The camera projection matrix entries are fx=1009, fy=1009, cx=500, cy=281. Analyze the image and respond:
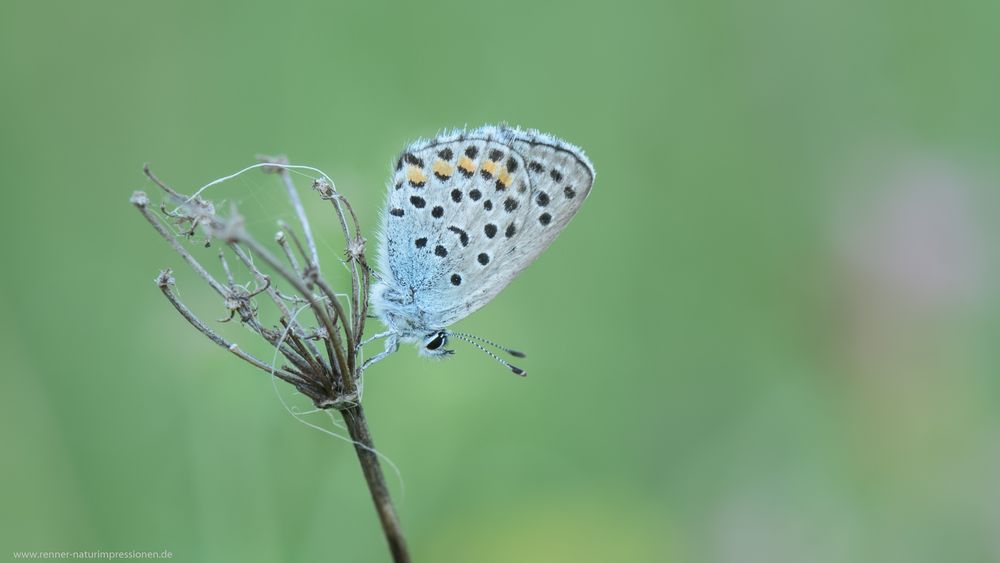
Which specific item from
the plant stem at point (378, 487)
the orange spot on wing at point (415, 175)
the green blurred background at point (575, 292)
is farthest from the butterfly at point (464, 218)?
the plant stem at point (378, 487)

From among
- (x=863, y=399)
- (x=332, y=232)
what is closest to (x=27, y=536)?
(x=332, y=232)

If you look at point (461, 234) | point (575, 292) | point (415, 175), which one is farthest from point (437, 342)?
point (575, 292)

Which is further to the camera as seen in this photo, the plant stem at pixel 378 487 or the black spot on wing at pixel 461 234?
the black spot on wing at pixel 461 234

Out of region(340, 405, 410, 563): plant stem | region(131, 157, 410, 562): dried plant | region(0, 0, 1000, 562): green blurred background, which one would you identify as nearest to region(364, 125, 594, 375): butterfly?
region(0, 0, 1000, 562): green blurred background

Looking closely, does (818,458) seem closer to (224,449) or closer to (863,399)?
(863,399)

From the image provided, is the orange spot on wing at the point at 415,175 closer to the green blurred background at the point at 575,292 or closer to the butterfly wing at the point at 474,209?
the butterfly wing at the point at 474,209

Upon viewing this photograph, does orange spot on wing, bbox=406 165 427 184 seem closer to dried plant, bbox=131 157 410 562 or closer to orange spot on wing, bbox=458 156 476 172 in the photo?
orange spot on wing, bbox=458 156 476 172

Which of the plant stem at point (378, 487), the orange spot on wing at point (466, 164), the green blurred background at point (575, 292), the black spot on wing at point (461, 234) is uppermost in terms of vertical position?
the orange spot on wing at point (466, 164)

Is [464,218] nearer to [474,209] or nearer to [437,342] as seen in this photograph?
[474,209]

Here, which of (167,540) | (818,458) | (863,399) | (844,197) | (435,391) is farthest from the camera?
(844,197)
